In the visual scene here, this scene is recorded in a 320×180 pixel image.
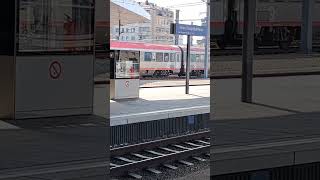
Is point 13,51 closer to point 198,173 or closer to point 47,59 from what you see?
point 47,59

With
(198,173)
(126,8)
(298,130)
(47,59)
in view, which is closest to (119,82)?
(126,8)

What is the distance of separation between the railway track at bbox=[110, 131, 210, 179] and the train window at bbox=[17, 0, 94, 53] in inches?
71.9

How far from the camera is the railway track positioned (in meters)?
4.25

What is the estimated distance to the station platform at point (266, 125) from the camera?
263 centimetres

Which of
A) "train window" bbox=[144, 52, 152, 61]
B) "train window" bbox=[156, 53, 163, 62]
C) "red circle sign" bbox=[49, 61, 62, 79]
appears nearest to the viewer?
"red circle sign" bbox=[49, 61, 62, 79]

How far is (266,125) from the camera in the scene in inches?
112

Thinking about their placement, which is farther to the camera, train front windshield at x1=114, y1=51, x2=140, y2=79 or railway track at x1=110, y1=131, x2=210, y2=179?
train front windshield at x1=114, y1=51, x2=140, y2=79

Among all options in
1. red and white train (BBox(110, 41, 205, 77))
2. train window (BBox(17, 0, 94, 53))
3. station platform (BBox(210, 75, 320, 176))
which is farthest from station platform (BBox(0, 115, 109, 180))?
red and white train (BBox(110, 41, 205, 77))

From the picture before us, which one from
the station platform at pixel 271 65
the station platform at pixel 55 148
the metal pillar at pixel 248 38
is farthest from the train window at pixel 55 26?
the metal pillar at pixel 248 38

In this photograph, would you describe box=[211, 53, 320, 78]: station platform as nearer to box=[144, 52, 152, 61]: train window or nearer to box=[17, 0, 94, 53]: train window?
box=[17, 0, 94, 53]: train window

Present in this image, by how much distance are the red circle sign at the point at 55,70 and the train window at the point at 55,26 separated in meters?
0.06

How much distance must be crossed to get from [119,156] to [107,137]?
94.3 inches

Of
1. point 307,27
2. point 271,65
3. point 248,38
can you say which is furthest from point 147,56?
point 248,38

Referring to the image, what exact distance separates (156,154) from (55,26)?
313cm
